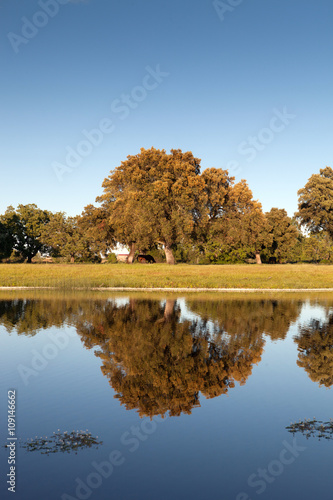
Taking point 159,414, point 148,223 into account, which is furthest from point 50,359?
point 148,223

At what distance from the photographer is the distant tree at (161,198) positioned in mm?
60812

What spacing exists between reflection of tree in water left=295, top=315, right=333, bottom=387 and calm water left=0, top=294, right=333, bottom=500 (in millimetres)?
59

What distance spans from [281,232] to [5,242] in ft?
188

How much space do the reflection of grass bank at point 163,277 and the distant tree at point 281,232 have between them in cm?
4076

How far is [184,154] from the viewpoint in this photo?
67.1 meters

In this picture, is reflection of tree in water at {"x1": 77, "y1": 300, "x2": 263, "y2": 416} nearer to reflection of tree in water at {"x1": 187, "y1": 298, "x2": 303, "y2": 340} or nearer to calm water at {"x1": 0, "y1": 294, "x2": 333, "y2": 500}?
calm water at {"x1": 0, "y1": 294, "x2": 333, "y2": 500}

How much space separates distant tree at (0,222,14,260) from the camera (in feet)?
306

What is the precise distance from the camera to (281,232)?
3787 inches

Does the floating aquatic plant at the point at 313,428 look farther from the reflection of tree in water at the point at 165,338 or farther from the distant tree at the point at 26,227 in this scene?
the distant tree at the point at 26,227

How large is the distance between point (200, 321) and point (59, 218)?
285 feet

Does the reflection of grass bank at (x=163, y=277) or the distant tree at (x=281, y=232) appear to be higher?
the distant tree at (x=281, y=232)

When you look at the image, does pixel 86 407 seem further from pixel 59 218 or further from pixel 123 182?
pixel 59 218

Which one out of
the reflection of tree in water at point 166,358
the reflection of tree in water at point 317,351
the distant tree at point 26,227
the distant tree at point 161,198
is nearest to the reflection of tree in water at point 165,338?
the reflection of tree in water at point 166,358

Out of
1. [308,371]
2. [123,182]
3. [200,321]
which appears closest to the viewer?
[308,371]
